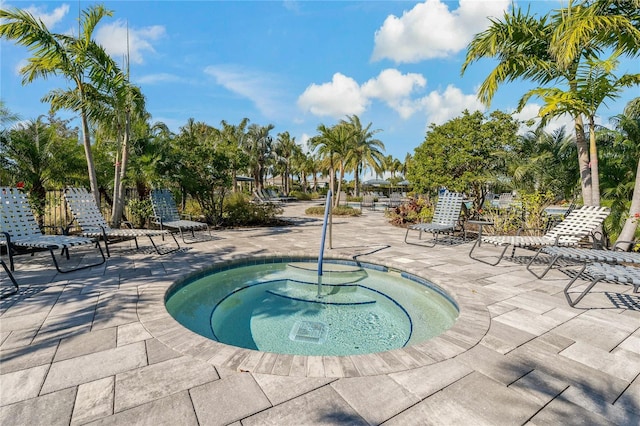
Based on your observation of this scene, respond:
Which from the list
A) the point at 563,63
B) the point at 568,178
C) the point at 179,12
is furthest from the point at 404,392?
the point at 568,178

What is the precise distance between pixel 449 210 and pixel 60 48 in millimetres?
8813

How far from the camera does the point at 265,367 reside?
202 centimetres

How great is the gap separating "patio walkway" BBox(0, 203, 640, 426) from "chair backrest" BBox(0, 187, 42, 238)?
71.6 inches

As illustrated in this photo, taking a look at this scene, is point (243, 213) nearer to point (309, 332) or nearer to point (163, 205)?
point (163, 205)

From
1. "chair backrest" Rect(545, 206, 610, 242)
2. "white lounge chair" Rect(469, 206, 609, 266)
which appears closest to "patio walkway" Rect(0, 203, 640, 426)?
"white lounge chair" Rect(469, 206, 609, 266)

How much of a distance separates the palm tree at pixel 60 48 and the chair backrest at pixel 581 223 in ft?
30.1

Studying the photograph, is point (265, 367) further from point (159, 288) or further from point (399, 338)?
point (159, 288)

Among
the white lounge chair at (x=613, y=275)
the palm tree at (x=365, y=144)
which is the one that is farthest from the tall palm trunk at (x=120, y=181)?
the palm tree at (x=365, y=144)

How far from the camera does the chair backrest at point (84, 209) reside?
538cm

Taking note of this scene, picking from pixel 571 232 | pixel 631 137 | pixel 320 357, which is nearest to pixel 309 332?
pixel 320 357

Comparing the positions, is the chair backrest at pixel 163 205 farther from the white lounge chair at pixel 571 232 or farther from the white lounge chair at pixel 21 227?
the white lounge chair at pixel 571 232

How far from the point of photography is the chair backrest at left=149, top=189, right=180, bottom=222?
6945 mm

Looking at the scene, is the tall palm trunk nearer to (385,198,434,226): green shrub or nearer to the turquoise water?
the turquoise water

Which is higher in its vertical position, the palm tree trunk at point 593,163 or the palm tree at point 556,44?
the palm tree at point 556,44
